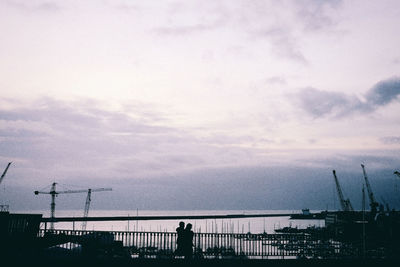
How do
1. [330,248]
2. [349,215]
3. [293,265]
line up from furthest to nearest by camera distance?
[349,215] < [330,248] < [293,265]

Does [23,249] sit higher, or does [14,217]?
[14,217]

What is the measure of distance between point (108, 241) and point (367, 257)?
19.8 metres

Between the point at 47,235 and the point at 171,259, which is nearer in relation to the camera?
the point at 171,259

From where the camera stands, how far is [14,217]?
2681 cm

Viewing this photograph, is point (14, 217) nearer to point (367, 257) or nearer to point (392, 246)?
point (367, 257)

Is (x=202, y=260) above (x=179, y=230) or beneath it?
beneath

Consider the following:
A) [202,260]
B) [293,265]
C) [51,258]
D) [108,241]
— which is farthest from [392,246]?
[51,258]

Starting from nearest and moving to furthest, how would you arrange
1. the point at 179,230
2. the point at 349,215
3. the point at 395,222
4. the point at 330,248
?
the point at 179,230 → the point at 330,248 → the point at 395,222 → the point at 349,215

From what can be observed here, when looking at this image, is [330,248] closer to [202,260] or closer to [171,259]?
[202,260]

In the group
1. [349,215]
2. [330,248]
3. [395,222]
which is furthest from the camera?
[349,215]

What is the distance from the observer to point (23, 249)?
2520 centimetres

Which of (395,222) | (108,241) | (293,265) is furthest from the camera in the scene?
(395,222)

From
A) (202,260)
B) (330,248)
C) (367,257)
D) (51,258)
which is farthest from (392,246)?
(51,258)

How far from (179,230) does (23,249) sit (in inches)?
457
